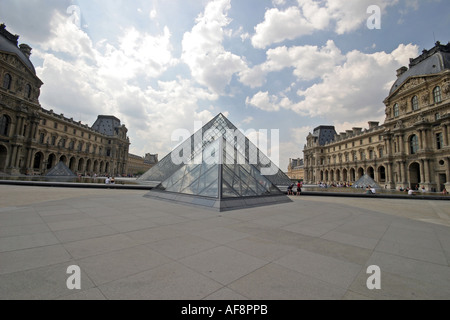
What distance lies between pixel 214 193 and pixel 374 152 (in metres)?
51.4

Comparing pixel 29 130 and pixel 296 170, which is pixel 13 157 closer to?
pixel 29 130

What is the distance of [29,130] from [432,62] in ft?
231

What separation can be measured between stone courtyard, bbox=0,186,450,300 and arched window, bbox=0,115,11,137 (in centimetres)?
4252

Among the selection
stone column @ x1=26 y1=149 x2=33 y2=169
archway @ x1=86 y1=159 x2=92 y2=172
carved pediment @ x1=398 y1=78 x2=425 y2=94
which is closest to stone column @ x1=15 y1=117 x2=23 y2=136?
stone column @ x1=26 y1=149 x2=33 y2=169

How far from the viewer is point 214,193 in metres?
8.43

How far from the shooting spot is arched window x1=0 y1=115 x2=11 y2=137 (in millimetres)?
33094

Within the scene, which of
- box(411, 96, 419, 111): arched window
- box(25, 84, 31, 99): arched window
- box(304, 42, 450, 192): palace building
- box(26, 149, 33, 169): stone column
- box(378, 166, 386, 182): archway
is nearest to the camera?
box(304, 42, 450, 192): palace building

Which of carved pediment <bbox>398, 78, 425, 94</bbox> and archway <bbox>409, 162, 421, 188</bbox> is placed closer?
carved pediment <bbox>398, 78, 425, 94</bbox>

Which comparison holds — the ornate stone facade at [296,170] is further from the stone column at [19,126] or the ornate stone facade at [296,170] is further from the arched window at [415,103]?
the stone column at [19,126]

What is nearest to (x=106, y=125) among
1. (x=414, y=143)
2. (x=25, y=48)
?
(x=25, y=48)

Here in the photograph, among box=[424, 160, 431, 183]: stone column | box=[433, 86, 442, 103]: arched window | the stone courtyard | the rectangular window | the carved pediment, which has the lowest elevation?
the stone courtyard

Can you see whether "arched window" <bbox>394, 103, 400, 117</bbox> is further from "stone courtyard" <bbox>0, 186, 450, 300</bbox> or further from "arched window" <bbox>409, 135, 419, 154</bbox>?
"stone courtyard" <bbox>0, 186, 450, 300</bbox>

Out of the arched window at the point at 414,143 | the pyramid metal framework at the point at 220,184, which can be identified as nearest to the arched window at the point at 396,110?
the arched window at the point at 414,143
